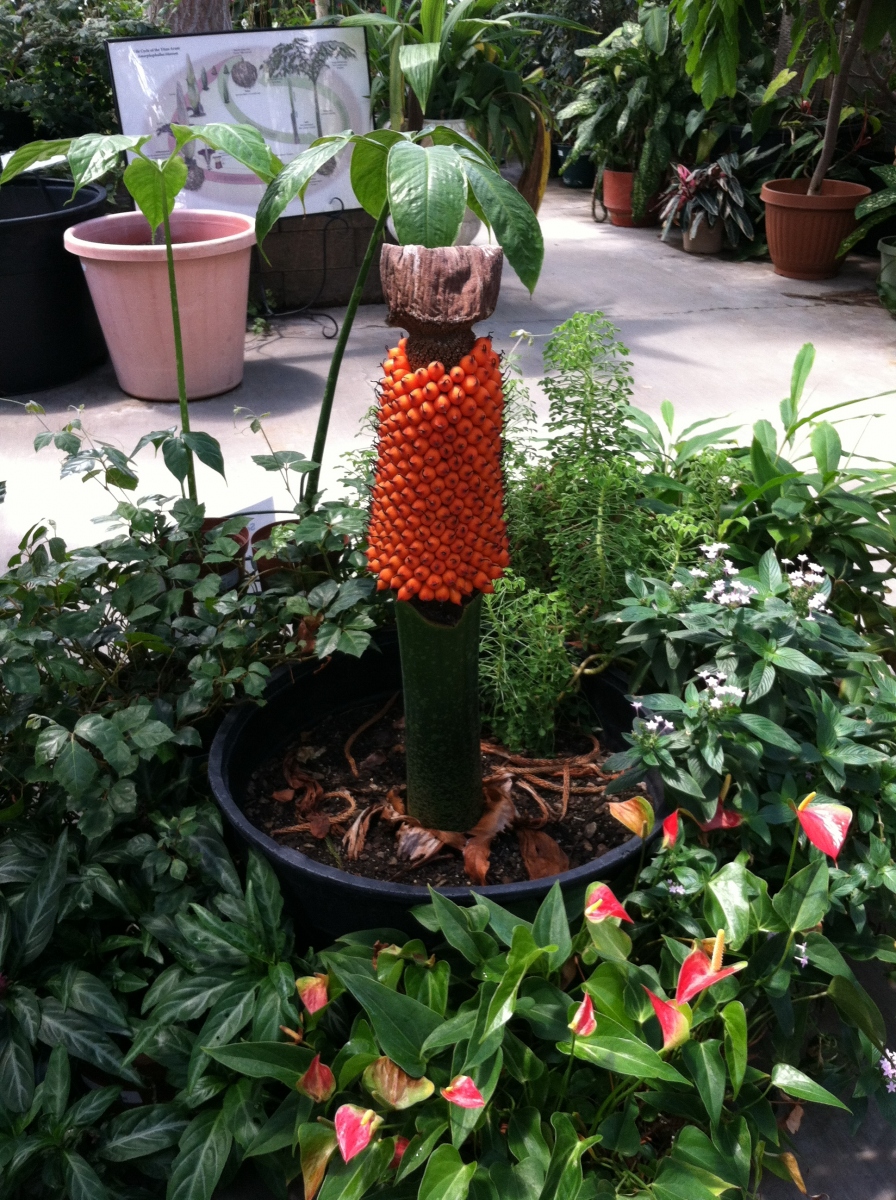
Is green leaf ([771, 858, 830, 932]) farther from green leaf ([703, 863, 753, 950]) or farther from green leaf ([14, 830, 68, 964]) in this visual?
green leaf ([14, 830, 68, 964])

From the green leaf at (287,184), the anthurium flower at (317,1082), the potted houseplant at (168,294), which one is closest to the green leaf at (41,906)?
the anthurium flower at (317,1082)

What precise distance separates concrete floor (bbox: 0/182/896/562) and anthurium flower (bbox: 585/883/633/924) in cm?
194

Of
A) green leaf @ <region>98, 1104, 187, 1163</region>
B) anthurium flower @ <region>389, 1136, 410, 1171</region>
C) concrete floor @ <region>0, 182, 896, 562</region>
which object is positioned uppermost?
anthurium flower @ <region>389, 1136, 410, 1171</region>

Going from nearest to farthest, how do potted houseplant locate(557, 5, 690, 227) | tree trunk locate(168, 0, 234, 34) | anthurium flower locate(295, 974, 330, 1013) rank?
anthurium flower locate(295, 974, 330, 1013), tree trunk locate(168, 0, 234, 34), potted houseplant locate(557, 5, 690, 227)

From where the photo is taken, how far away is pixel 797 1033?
4.36 ft

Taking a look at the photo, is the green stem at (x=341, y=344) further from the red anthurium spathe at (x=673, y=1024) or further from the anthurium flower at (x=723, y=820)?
the red anthurium spathe at (x=673, y=1024)

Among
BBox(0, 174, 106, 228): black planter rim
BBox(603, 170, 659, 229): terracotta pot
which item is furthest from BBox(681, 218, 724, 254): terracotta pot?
BBox(0, 174, 106, 228): black planter rim

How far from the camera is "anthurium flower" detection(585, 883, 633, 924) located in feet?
3.73

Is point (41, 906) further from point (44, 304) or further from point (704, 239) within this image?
point (704, 239)

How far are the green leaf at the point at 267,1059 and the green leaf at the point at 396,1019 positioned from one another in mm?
116

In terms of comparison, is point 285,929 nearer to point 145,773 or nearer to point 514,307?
point 145,773

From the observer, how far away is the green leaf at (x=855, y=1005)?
49.6 inches

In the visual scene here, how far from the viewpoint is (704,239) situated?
667cm

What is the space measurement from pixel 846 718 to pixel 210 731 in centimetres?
103
